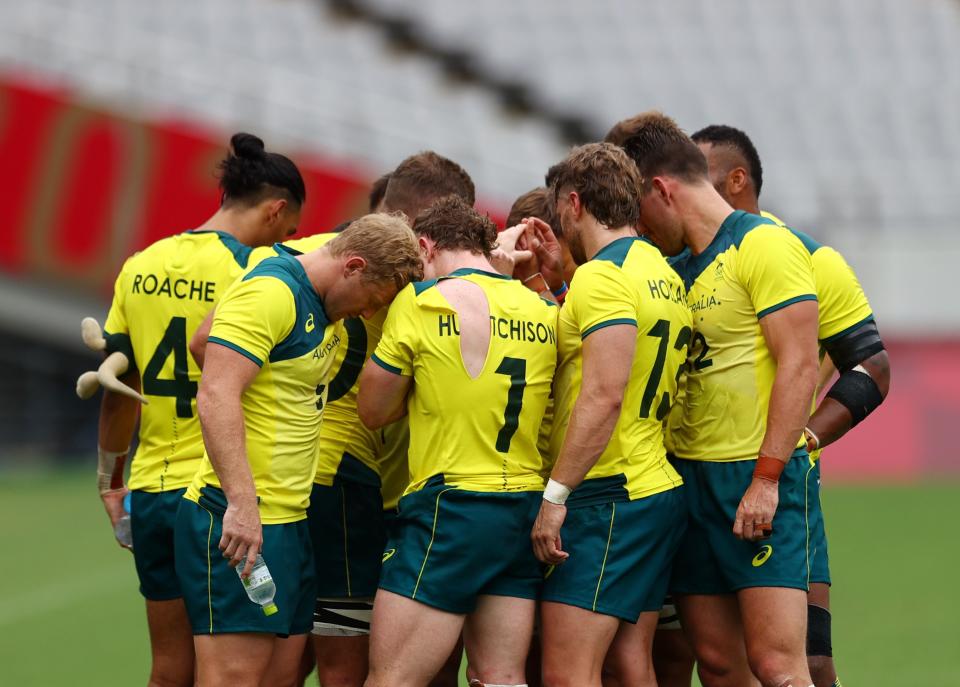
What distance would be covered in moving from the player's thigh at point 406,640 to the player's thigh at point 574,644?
356 mm

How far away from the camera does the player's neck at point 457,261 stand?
4.85 m

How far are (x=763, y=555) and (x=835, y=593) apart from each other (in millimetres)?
6450

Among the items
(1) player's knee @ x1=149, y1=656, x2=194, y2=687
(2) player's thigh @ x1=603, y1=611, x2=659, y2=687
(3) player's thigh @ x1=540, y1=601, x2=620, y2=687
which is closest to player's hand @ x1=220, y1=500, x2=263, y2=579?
(3) player's thigh @ x1=540, y1=601, x2=620, y2=687

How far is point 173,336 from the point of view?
536cm

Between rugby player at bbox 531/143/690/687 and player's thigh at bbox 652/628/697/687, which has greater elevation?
rugby player at bbox 531/143/690/687

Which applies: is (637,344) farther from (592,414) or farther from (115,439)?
(115,439)

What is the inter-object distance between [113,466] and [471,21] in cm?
2042

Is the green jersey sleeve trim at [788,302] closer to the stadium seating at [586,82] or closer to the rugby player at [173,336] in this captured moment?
the rugby player at [173,336]

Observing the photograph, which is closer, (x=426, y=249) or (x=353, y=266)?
(x=353, y=266)

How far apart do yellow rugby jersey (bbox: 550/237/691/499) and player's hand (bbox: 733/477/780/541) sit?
0.27 m

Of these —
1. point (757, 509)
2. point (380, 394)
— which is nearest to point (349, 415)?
point (380, 394)

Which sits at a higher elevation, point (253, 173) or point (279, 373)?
point (253, 173)

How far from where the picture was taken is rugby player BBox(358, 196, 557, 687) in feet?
15.1

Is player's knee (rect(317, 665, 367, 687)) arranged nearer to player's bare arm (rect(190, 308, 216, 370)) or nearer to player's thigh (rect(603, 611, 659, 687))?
player's thigh (rect(603, 611, 659, 687))
